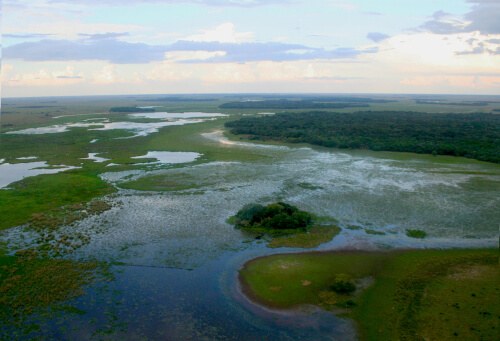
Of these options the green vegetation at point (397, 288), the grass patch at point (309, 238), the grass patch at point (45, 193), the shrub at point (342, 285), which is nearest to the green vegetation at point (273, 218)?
the grass patch at point (309, 238)

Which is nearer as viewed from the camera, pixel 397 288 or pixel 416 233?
pixel 397 288

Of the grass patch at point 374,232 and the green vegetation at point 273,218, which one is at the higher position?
the green vegetation at point 273,218

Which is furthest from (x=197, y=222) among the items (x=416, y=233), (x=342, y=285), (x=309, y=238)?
(x=416, y=233)

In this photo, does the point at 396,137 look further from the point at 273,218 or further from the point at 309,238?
the point at 309,238

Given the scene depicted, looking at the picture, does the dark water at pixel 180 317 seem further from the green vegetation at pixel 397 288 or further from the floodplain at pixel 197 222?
the green vegetation at pixel 397 288

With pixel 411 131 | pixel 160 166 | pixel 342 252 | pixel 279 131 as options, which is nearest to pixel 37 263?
pixel 342 252

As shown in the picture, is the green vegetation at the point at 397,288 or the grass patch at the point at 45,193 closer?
the green vegetation at the point at 397,288

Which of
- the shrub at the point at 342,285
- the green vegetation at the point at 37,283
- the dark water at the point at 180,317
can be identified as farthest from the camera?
the shrub at the point at 342,285
